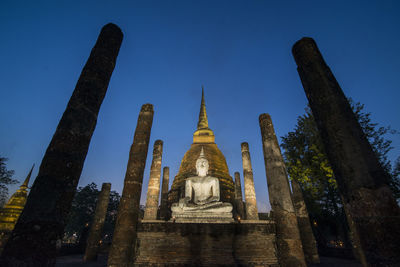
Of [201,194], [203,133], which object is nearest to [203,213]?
[201,194]

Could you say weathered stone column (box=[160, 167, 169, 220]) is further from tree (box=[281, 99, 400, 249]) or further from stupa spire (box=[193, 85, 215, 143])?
tree (box=[281, 99, 400, 249])

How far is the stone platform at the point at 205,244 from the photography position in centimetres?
645

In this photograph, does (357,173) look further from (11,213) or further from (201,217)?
(11,213)

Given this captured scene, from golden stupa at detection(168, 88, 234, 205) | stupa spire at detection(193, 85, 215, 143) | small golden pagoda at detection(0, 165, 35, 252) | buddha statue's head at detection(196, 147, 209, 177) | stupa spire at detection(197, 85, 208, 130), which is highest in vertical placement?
stupa spire at detection(197, 85, 208, 130)

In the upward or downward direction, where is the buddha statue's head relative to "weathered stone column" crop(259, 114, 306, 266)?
upward

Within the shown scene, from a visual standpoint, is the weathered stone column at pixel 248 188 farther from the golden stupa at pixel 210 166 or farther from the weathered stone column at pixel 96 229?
the weathered stone column at pixel 96 229

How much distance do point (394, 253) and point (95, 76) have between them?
17.2 feet

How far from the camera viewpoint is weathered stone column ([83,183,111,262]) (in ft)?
40.1

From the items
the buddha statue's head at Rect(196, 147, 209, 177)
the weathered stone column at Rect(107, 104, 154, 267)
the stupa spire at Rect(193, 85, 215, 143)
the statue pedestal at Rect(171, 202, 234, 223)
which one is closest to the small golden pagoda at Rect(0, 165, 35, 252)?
the weathered stone column at Rect(107, 104, 154, 267)

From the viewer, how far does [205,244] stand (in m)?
6.65

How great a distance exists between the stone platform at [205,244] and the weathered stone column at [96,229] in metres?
7.65

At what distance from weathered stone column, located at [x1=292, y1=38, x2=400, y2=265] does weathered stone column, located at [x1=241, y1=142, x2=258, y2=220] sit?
45.7ft

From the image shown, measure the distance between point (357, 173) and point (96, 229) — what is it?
1429cm

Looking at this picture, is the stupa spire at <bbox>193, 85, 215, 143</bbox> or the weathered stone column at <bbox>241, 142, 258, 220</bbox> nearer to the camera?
the weathered stone column at <bbox>241, 142, 258, 220</bbox>
